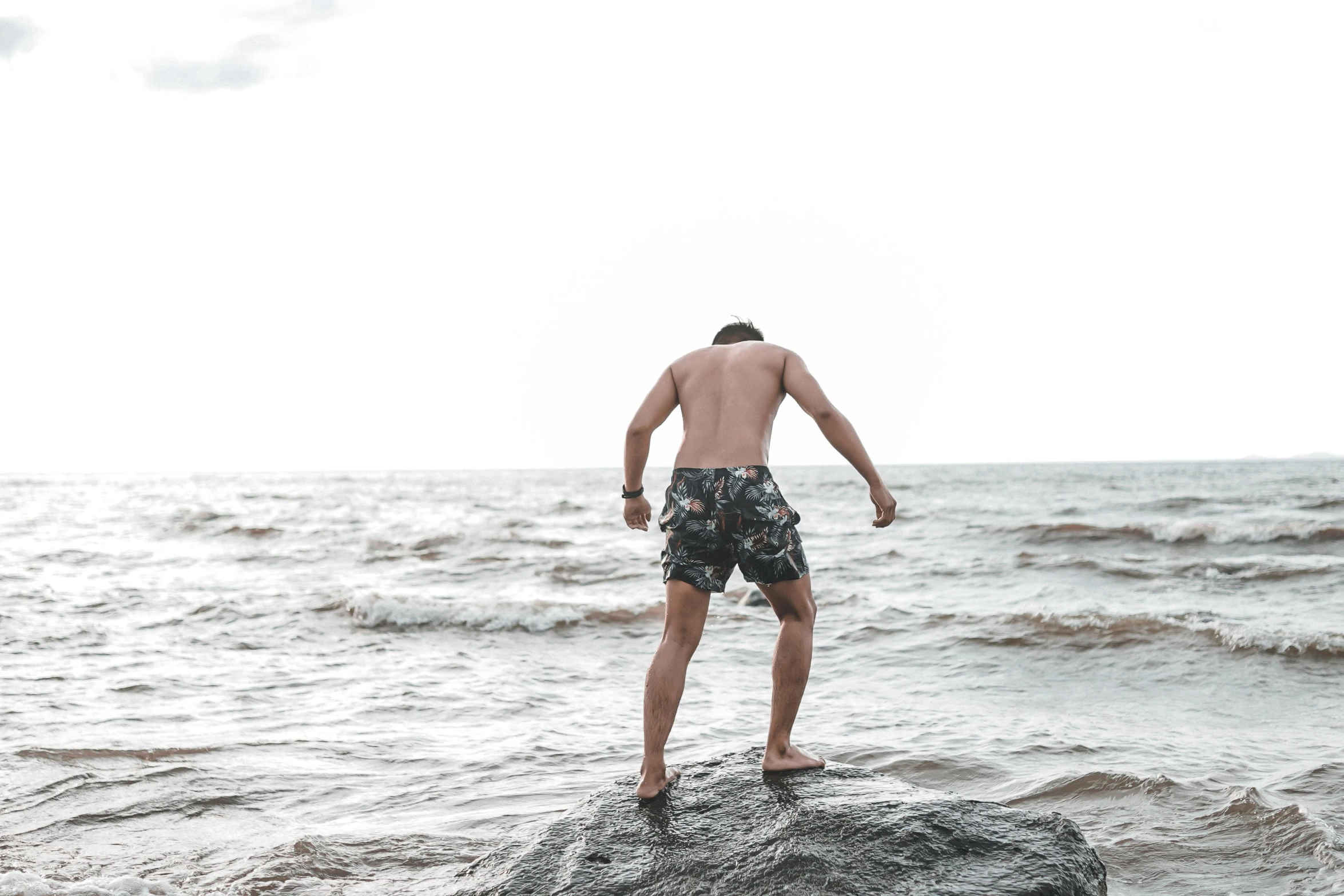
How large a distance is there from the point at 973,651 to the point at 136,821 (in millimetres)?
6770

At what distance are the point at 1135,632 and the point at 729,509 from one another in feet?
23.6

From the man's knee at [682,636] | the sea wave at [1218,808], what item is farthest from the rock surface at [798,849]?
the sea wave at [1218,808]

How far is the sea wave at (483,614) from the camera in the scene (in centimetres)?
1114

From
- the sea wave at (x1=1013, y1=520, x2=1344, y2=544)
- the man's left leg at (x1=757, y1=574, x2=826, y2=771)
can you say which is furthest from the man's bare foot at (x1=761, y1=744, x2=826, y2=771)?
the sea wave at (x1=1013, y1=520, x2=1344, y2=544)

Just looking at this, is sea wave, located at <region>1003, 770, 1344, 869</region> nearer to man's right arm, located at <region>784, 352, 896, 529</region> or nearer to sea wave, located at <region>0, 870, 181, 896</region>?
man's right arm, located at <region>784, 352, 896, 529</region>

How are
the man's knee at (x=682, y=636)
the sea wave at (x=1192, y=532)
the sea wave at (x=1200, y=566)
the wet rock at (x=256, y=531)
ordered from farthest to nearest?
the wet rock at (x=256, y=531), the sea wave at (x=1192, y=532), the sea wave at (x=1200, y=566), the man's knee at (x=682, y=636)

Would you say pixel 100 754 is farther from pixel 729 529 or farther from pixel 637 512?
pixel 729 529

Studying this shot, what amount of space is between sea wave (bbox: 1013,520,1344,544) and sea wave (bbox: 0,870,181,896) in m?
18.1

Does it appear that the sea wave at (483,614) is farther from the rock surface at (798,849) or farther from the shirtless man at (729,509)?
the rock surface at (798,849)

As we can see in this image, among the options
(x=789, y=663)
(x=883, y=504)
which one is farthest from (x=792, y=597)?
(x=883, y=504)

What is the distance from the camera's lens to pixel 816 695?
7.41m

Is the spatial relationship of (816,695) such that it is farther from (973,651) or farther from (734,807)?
→ (734,807)

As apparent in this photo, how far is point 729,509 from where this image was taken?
3609 millimetres

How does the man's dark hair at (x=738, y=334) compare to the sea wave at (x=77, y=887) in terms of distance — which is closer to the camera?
the sea wave at (x=77, y=887)
